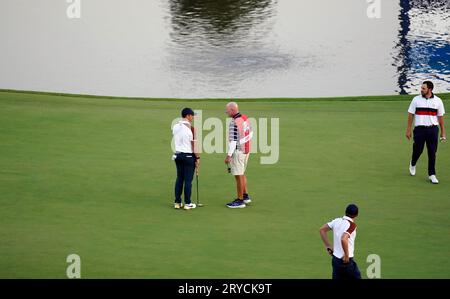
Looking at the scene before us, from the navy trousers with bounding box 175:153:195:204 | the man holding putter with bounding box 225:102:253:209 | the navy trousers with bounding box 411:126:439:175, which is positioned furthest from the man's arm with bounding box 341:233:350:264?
the navy trousers with bounding box 411:126:439:175

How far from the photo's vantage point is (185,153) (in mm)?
17516

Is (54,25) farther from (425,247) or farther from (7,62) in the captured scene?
(425,247)

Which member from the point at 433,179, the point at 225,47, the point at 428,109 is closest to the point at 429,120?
the point at 428,109

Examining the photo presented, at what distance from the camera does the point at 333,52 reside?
147ft

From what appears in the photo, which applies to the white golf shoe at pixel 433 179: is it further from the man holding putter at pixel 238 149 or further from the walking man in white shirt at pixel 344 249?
the walking man in white shirt at pixel 344 249

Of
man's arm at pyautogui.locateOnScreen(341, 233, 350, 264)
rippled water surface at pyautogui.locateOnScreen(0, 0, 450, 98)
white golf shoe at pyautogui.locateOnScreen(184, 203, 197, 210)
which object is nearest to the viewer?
man's arm at pyautogui.locateOnScreen(341, 233, 350, 264)

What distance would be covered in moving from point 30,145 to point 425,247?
1017cm

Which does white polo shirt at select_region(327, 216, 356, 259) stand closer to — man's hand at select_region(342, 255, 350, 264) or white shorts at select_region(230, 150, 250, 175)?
man's hand at select_region(342, 255, 350, 264)

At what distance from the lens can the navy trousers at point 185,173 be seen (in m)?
17.5

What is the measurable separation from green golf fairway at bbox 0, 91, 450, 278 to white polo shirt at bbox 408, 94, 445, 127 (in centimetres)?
128

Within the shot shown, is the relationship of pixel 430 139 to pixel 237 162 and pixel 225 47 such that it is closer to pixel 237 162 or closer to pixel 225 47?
pixel 237 162

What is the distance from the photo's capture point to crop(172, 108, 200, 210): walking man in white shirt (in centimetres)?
1748

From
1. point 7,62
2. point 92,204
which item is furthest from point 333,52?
point 92,204

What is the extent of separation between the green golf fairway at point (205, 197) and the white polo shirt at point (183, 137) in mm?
1157
